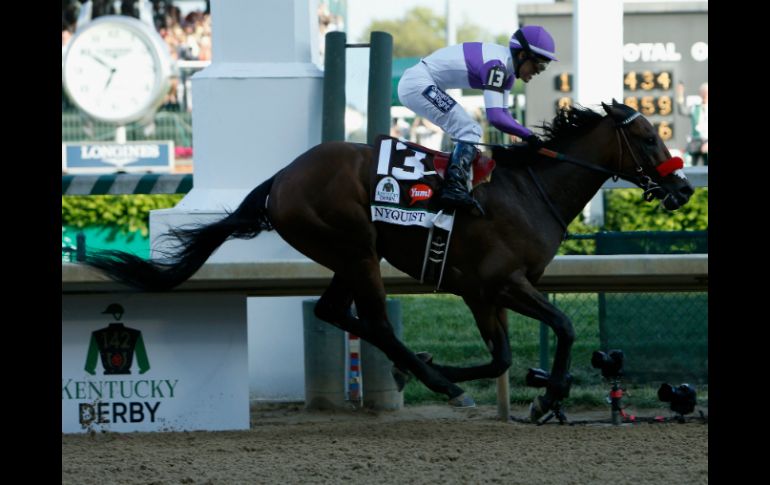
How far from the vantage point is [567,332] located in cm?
586

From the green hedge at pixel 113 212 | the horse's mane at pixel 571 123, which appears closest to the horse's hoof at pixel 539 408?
the horse's mane at pixel 571 123

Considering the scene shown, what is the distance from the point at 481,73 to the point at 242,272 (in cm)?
168

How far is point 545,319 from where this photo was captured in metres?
5.93

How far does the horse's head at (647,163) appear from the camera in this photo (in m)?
6.15

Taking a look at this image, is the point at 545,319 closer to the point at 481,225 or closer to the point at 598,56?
the point at 481,225

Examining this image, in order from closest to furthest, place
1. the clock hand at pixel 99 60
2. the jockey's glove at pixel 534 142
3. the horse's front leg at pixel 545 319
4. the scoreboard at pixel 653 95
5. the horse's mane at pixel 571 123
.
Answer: the horse's front leg at pixel 545 319, the jockey's glove at pixel 534 142, the horse's mane at pixel 571 123, the scoreboard at pixel 653 95, the clock hand at pixel 99 60

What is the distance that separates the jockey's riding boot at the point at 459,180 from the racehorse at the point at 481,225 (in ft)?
0.38

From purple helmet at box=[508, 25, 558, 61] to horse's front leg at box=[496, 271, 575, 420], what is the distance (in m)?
1.10

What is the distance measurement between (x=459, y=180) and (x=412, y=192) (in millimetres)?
246

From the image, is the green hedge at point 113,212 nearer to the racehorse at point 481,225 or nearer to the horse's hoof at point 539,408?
the racehorse at point 481,225

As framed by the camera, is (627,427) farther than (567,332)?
Yes

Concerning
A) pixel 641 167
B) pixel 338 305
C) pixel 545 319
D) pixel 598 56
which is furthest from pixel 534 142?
pixel 598 56
